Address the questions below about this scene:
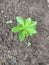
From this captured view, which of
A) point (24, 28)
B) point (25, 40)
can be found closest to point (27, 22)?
point (24, 28)

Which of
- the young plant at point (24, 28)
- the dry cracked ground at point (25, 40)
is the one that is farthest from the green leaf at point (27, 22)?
the dry cracked ground at point (25, 40)

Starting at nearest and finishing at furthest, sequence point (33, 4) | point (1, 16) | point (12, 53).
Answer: point (12, 53) → point (1, 16) → point (33, 4)

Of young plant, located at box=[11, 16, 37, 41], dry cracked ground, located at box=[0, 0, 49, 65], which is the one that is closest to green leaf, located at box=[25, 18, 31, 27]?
young plant, located at box=[11, 16, 37, 41]

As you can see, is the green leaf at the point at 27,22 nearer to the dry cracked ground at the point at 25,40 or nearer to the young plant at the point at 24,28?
the young plant at the point at 24,28

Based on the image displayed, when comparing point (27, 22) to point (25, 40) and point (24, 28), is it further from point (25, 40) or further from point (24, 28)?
point (25, 40)

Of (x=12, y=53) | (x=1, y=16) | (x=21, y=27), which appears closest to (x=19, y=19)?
(x=21, y=27)

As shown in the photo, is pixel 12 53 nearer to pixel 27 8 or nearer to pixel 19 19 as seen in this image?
pixel 19 19
